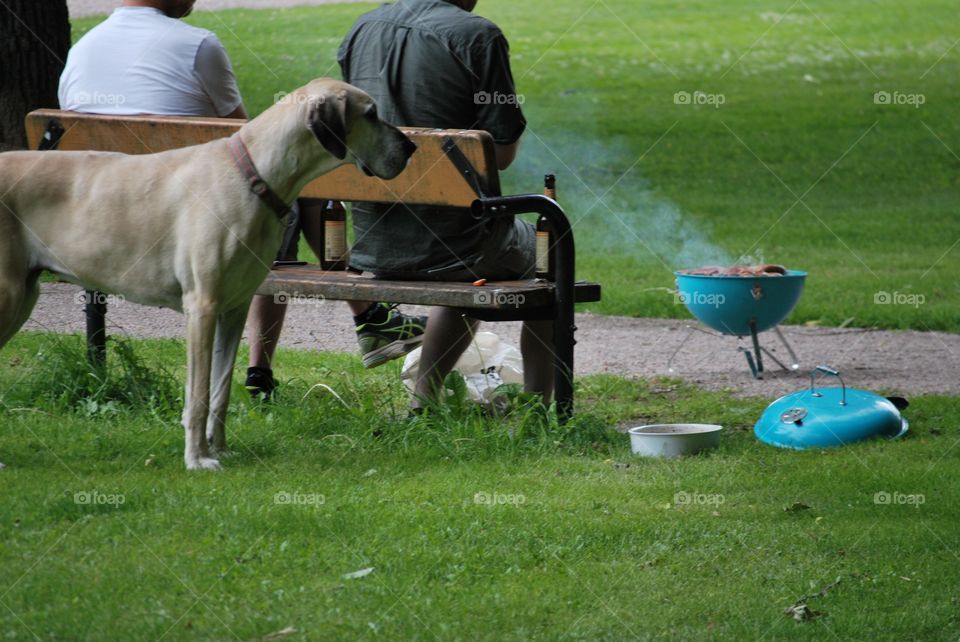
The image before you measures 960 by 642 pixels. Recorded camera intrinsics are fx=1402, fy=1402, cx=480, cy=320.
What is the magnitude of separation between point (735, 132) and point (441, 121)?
13.9 meters

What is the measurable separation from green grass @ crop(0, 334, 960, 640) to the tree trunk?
4012 mm

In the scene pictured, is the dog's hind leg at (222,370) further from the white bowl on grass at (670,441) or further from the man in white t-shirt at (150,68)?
the white bowl on grass at (670,441)

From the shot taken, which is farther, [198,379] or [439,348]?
[439,348]

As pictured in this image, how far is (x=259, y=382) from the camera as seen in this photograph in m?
6.68

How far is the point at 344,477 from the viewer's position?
539cm

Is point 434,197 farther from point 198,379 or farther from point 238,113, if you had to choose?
point 198,379

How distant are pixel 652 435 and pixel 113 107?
2822 mm

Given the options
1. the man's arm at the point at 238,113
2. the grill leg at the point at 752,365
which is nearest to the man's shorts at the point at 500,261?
the man's arm at the point at 238,113

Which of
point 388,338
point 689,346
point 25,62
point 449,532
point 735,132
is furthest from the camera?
point 735,132

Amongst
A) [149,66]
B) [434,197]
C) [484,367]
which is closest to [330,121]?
[434,197]

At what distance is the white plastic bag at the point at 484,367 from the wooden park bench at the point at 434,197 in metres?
0.62

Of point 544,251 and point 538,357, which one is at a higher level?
point 544,251

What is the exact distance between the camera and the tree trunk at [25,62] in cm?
990

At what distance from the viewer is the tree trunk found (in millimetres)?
9898
